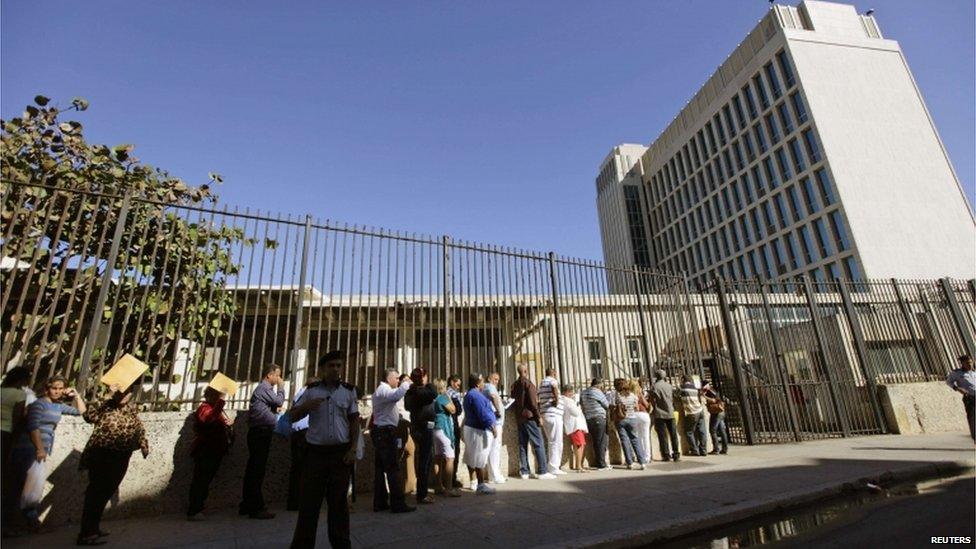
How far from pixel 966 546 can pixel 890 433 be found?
9021mm

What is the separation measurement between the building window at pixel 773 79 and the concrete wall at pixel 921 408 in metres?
39.7

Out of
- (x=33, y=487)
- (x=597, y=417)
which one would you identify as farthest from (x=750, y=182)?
(x=33, y=487)

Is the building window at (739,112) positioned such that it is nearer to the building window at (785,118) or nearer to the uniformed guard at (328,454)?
the building window at (785,118)

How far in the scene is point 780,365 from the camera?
10.3 meters

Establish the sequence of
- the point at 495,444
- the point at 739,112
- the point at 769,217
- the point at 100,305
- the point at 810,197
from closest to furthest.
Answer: the point at 100,305 → the point at 495,444 → the point at 810,197 → the point at 769,217 → the point at 739,112

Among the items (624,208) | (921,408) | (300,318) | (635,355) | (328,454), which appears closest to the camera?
(328,454)

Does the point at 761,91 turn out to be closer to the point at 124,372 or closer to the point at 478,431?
the point at 478,431

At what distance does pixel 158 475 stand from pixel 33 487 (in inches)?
42.7

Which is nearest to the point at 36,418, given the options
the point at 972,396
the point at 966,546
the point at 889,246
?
the point at 966,546

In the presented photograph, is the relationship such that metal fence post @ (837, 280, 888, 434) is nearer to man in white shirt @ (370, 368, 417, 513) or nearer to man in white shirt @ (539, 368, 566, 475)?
man in white shirt @ (539, 368, 566, 475)

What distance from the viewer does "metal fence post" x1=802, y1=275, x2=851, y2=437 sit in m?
10.4

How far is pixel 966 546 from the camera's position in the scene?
3.45 meters

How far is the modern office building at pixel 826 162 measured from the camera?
3597 cm
